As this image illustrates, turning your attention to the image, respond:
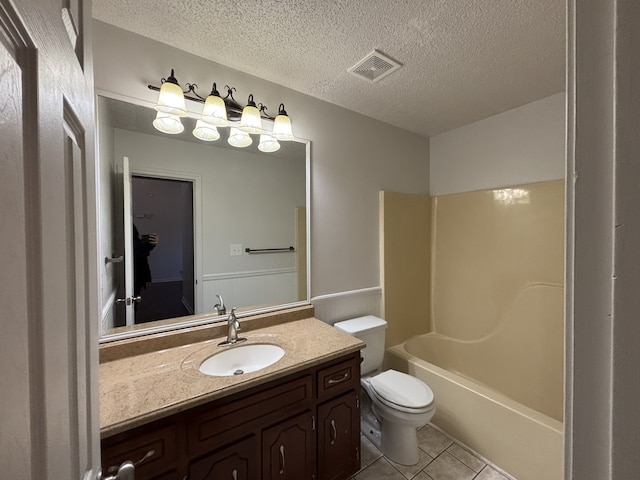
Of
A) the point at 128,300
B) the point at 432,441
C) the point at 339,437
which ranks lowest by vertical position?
the point at 432,441

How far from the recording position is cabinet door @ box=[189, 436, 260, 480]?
3.25 feet

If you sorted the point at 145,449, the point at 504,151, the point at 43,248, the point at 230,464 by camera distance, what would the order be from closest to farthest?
the point at 43,248 < the point at 145,449 < the point at 230,464 < the point at 504,151

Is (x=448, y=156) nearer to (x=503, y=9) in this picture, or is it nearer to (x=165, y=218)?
(x=503, y=9)

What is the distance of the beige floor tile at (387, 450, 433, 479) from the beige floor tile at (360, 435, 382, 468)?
10cm

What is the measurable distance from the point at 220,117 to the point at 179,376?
1.28m

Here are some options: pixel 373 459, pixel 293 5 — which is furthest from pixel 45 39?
pixel 373 459

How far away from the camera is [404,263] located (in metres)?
2.36

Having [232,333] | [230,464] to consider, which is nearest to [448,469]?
[230,464]

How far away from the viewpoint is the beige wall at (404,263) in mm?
2221

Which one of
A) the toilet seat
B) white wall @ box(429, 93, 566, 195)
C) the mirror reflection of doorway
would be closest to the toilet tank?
the toilet seat

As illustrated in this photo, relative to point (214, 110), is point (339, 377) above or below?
below

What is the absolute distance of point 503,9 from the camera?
1.15m

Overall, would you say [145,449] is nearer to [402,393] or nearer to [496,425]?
[402,393]

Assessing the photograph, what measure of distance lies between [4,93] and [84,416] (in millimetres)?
567
